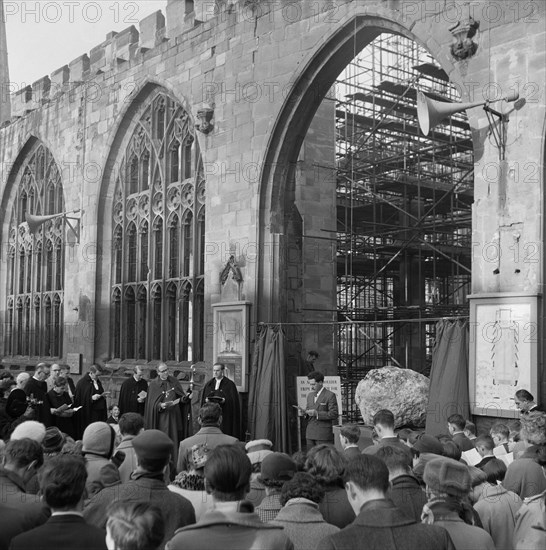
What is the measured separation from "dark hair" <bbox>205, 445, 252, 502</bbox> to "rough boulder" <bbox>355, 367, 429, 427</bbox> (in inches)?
246

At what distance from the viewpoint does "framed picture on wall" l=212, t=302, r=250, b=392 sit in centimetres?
1220

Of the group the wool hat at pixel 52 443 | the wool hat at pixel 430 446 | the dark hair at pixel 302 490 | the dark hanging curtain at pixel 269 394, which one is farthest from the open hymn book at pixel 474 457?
the dark hanging curtain at pixel 269 394

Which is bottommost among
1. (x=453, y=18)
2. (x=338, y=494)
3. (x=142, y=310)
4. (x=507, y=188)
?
(x=338, y=494)

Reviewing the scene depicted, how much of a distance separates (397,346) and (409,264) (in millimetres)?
2260

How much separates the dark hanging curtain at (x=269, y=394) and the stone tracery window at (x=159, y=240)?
2.28 meters

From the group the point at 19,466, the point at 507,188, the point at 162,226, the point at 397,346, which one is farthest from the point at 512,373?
the point at 397,346

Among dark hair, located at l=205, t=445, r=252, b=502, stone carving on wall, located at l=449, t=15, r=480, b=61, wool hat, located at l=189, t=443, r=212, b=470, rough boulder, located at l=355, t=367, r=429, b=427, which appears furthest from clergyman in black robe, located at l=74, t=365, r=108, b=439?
dark hair, located at l=205, t=445, r=252, b=502

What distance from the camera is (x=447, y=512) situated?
3.74 meters

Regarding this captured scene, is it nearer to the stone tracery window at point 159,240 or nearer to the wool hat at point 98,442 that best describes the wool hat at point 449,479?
the wool hat at point 98,442

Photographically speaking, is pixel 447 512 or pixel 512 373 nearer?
pixel 447 512

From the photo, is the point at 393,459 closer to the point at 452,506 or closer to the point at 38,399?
the point at 452,506

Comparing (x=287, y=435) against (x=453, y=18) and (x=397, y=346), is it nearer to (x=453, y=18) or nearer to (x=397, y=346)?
(x=453, y=18)

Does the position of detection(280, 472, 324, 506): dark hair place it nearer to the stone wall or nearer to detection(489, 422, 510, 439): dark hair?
detection(489, 422, 510, 439): dark hair

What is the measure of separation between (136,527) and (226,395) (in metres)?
8.52
